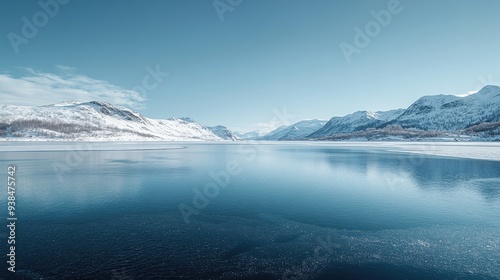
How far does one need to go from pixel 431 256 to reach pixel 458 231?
472 centimetres

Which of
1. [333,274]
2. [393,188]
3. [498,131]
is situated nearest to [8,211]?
[333,274]

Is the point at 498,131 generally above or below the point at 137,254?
above

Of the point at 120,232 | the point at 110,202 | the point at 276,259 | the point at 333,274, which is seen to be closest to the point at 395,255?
the point at 333,274

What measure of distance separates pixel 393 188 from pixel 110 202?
2677 cm

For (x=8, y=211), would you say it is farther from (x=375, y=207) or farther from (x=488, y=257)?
(x=488, y=257)

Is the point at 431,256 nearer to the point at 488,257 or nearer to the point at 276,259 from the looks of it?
the point at 488,257

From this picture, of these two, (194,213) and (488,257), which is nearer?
(488,257)

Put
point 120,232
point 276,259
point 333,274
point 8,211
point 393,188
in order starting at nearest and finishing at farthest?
1. point 333,274
2. point 276,259
3. point 120,232
4. point 8,211
5. point 393,188

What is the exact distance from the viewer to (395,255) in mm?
12102

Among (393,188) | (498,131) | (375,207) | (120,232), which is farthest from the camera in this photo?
(498,131)

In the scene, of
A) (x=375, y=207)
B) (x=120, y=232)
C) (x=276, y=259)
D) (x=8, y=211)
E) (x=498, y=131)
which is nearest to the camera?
(x=276, y=259)

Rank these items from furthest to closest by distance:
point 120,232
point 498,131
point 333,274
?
point 498,131
point 120,232
point 333,274

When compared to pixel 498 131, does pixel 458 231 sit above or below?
below

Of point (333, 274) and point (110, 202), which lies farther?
point (110, 202)
